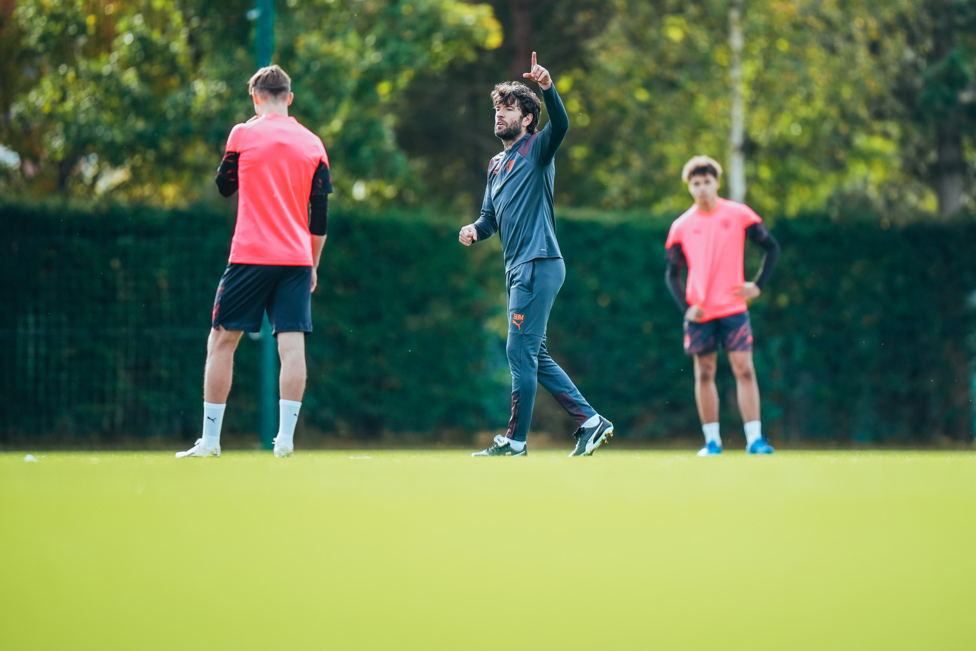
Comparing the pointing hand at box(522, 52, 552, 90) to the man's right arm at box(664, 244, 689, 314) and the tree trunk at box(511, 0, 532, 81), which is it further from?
the tree trunk at box(511, 0, 532, 81)

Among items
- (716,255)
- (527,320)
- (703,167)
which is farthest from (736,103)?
(527,320)

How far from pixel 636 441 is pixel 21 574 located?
403 inches

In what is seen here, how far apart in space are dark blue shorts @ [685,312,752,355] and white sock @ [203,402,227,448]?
3494 mm

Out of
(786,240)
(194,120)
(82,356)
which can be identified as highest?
(194,120)

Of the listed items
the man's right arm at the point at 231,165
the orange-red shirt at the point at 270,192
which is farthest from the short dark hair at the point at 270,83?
the man's right arm at the point at 231,165

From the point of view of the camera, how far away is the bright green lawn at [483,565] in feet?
6.84

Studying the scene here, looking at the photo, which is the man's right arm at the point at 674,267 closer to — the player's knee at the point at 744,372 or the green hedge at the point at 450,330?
the player's knee at the point at 744,372

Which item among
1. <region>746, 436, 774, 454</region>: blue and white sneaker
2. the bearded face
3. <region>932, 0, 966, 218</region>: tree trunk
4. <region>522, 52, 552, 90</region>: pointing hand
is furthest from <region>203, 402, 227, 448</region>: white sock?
<region>932, 0, 966, 218</region>: tree trunk

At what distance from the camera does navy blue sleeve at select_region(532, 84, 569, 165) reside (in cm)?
572

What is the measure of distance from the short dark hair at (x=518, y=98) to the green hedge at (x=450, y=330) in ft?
18.9

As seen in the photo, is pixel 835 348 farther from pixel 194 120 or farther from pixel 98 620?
pixel 98 620

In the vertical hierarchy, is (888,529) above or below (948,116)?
below

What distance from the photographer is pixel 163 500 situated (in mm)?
3809

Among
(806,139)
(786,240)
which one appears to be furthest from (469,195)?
(786,240)
